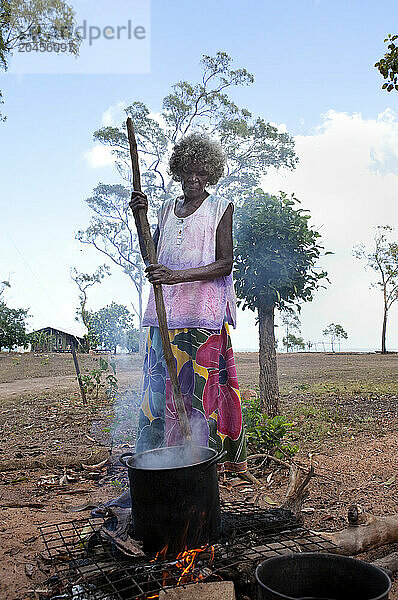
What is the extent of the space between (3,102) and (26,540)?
11.3 meters

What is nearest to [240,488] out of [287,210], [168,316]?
[168,316]

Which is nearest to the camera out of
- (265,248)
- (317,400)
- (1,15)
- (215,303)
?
(215,303)

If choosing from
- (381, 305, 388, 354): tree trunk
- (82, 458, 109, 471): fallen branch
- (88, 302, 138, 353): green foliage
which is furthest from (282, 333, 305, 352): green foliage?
(82, 458, 109, 471): fallen branch

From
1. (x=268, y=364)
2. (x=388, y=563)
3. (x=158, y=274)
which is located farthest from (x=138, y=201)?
(x=268, y=364)

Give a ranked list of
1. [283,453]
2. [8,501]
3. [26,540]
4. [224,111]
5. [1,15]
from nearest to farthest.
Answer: [26,540] < [8,501] < [283,453] < [1,15] < [224,111]

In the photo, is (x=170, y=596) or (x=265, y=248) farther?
(x=265, y=248)

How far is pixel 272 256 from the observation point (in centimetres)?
581

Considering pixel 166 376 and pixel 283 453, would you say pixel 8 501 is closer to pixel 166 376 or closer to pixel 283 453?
pixel 166 376

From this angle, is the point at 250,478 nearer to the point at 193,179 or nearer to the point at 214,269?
the point at 214,269

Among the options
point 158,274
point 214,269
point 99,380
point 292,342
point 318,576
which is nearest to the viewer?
point 318,576

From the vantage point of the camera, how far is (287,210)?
234 inches

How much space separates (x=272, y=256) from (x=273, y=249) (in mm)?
84

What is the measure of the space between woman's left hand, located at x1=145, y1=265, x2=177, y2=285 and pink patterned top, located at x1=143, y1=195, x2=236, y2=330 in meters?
0.27

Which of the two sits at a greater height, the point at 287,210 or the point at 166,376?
the point at 287,210
